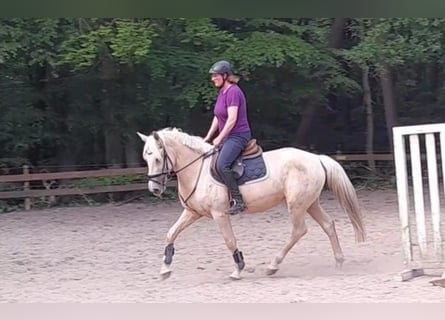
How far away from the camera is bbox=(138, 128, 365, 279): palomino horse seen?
5.65 metres

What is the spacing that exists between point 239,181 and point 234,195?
0.39 ft

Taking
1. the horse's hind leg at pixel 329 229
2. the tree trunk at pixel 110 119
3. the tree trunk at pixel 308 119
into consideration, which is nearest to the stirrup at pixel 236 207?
the horse's hind leg at pixel 329 229

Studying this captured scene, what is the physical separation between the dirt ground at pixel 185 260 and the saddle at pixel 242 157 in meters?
0.85

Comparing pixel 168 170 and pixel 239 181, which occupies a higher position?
pixel 168 170

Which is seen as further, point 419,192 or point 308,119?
point 308,119

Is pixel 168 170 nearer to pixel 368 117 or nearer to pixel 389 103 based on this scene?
pixel 389 103

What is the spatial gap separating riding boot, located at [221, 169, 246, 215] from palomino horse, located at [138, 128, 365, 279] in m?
0.05

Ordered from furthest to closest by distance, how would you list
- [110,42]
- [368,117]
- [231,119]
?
[368,117] < [110,42] < [231,119]

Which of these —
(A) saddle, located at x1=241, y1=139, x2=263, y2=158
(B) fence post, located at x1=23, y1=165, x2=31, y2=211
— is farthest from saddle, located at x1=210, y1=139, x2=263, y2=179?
(B) fence post, located at x1=23, y1=165, x2=31, y2=211

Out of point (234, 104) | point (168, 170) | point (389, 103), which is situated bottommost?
point (168, 170)

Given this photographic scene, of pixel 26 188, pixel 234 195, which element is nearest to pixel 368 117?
pixel 26 188

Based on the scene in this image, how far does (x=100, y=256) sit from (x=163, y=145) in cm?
203

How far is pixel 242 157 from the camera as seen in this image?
223 inches

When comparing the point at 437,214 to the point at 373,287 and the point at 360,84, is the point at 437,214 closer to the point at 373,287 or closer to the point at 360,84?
the point at 373,287
